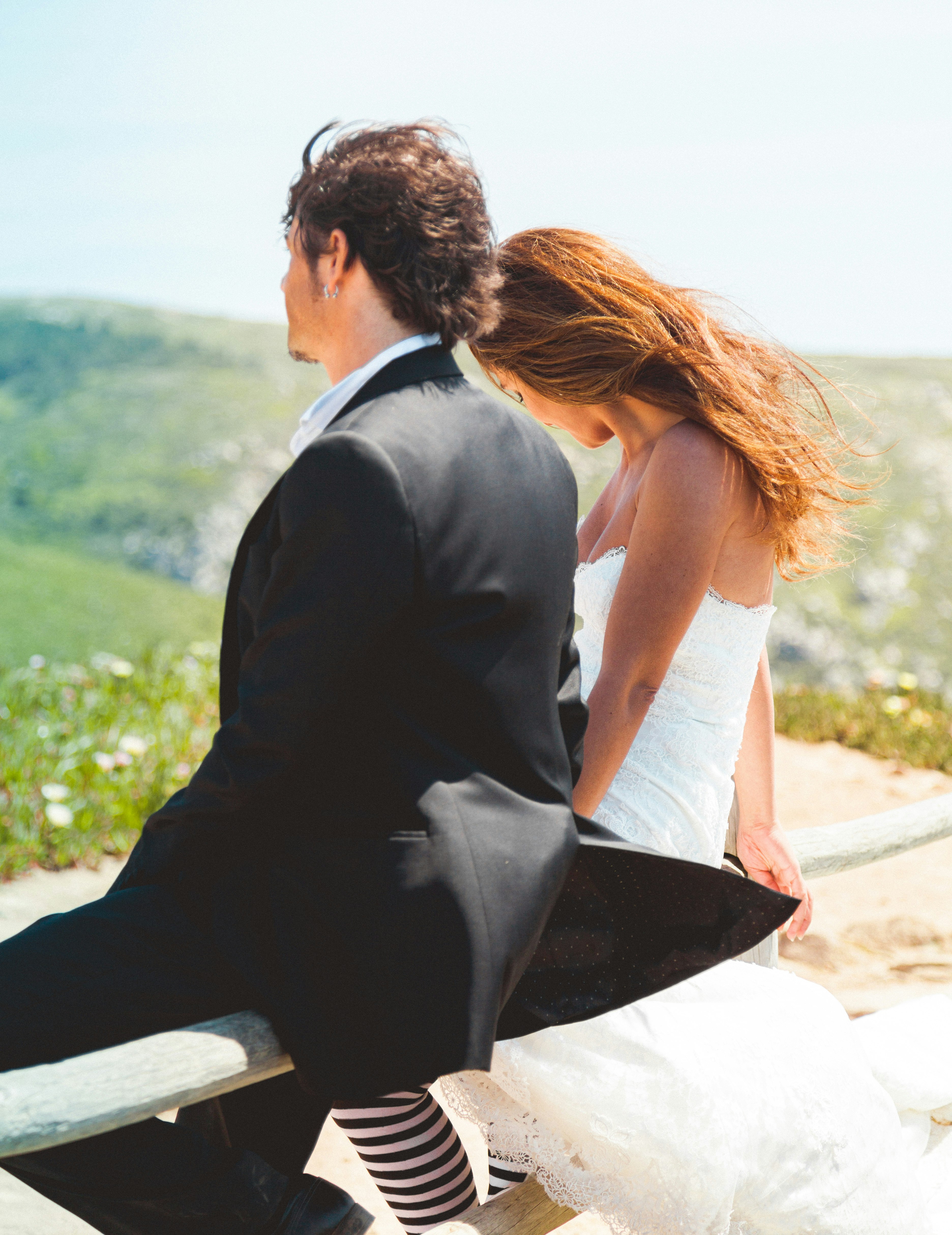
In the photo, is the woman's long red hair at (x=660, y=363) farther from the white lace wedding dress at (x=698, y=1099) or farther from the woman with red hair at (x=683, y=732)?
the white lace wedding dress at (x=698, y=1099)

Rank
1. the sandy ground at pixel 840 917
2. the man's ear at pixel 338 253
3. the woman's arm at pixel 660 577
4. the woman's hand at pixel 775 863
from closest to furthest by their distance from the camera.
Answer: the man's ear at pixel 338 253 < the woman's arm at pixel 660 577 < the woman's hand at pixel 775 863 < the sandy ground at pixel 840 917

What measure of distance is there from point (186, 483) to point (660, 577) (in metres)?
16.5

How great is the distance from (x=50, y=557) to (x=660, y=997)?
15.9 metres

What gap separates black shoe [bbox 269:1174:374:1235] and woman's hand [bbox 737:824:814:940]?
110 centimetres

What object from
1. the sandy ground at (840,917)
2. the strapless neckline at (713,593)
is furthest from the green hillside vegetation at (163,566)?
the strapless neckline at (713,593)

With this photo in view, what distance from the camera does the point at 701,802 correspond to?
1.99 m

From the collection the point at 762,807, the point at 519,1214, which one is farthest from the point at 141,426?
the point at 519,1214

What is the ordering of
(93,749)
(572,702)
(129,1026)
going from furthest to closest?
(93,749)
(572,702)
(129,1026)

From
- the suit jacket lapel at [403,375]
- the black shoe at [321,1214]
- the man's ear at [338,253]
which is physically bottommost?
the black shoe at [321,1214]

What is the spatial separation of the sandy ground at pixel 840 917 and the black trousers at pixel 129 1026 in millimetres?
1072

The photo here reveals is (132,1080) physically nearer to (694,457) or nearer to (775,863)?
(694,457)

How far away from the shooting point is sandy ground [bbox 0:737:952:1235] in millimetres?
2859

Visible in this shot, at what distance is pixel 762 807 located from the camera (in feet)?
7.68

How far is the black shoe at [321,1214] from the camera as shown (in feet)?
4.89
